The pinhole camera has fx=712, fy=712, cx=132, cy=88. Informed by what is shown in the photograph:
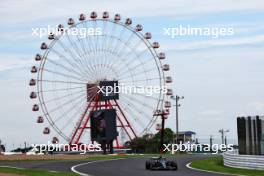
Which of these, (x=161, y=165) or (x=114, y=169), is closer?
(x=161, y=165)

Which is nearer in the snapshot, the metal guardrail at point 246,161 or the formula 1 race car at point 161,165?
the metal guardrail at point 246,161

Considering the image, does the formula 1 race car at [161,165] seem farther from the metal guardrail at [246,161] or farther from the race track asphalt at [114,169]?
the metal guardrail at [246,161]

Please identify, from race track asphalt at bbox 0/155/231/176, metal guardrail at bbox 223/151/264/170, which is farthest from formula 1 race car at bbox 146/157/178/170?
metal guardrail at bbox 223/151/264/170

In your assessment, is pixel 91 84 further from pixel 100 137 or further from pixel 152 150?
pixel 152 150

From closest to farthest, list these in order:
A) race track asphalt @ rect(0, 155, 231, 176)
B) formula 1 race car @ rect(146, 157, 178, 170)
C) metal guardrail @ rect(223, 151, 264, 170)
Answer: race track asphalt @ rect(0, 155, 231, 176), metal guardrail @ rect(223, 151, 264, 170), formula 1 race car @ rect(146, 157, 178, 170)

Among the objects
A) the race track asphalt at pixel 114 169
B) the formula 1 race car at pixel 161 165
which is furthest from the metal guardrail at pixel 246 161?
the formula 1 race car at pixel 161 165

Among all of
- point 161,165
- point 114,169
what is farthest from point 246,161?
point 114,169

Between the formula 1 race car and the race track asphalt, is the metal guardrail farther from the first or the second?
the formula 1 race car

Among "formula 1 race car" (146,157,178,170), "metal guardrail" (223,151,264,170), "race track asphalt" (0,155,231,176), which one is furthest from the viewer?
"formula 1 race car" (146,157,178,170)


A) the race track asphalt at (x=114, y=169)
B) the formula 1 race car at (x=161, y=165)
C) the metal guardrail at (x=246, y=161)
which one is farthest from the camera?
the formula 1 race car at (x=161, y=165)

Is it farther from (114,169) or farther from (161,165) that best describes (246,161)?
(114,169)

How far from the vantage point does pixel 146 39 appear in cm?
7556

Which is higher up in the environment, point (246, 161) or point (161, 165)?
point (246, 161)

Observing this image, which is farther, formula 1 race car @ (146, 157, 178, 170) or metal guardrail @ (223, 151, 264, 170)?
formula 1 race car @ (146, 157, 178, 170)
